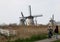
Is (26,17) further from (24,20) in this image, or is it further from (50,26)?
(50,26)

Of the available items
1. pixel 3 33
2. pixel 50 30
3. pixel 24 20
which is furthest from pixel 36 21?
pixel 50 30

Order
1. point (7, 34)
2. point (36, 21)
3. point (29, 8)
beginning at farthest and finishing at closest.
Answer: point (36, 21), point (29, 8), point (7, 34)

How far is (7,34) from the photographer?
93.5 ft

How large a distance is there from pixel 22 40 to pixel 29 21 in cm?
5206

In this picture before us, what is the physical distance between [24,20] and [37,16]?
21.7ft

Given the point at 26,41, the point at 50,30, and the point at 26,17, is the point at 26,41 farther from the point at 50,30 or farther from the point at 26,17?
the point at 26,17

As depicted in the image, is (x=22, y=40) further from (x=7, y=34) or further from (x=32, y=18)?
(x=32, y=18)

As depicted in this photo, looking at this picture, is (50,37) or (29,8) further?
(29,8)

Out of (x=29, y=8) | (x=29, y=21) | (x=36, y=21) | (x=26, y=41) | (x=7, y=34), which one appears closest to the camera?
(x=26, y=41)

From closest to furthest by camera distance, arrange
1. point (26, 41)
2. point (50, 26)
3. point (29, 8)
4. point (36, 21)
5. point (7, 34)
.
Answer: point (26, 41)
point (50, 26)
point (7, 34)
point (29, 8)
point (36, 21)

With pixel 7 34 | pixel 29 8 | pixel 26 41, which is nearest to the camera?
pixel 26 41

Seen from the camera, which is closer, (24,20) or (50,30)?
(50,30)

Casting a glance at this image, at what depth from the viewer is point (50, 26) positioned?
23.3 metres

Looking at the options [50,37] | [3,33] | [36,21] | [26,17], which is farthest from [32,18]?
[50,37]
